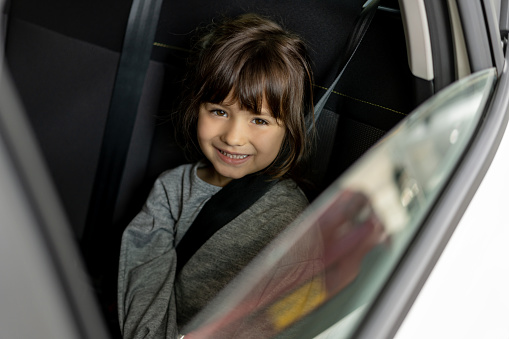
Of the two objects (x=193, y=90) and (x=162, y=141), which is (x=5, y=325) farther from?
(x=162, y=141)

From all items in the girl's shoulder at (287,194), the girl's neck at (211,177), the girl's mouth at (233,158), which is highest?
the girl's mouth at (233,158)

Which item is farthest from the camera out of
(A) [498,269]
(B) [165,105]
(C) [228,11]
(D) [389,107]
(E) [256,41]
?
(B) [165,105]

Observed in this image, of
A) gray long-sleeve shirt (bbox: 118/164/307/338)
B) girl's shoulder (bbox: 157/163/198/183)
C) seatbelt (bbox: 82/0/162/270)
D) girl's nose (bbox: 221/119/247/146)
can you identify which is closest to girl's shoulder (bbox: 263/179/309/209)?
gray long-sleeve shirt (bbox: 118/164/307/338)

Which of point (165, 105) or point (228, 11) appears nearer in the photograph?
point (228, 11)

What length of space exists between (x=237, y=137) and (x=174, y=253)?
31cm

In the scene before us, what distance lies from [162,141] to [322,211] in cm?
88

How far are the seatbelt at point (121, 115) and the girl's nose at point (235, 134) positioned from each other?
446mm

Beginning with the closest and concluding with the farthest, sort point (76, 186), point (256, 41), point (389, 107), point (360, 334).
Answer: point (360, 334) → point (389, 107) → point (256, 41) → point (76, 186)

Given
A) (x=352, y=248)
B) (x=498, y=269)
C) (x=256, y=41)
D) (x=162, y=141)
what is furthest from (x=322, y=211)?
(x=162, y=141)

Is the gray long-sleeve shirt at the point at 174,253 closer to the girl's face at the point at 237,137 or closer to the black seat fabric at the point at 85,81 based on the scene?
the girl's face at the point at 237,137

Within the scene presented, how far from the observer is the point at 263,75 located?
989mm

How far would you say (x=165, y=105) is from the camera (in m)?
1.38

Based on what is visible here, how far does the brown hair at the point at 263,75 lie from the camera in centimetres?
99

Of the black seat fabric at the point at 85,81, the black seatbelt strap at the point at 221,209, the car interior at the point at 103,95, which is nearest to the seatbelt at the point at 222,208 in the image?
the black seatbelt strap at the point at 221,209
